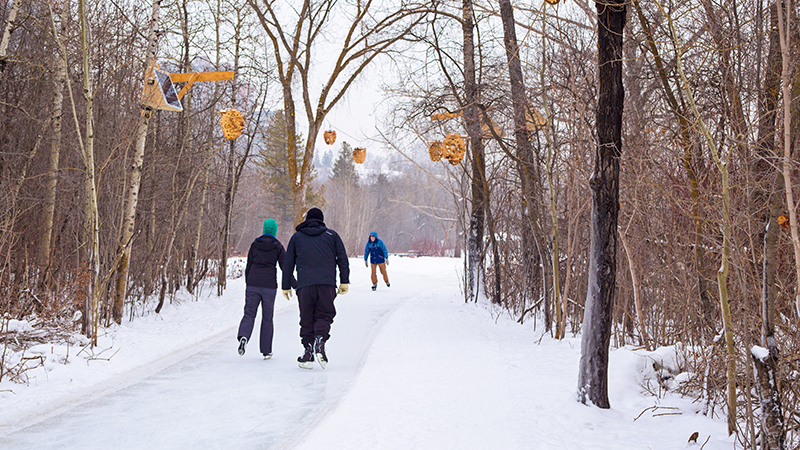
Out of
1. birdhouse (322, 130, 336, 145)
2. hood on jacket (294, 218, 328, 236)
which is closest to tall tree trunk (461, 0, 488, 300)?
hood on jacket (294, 218, 328, 236)

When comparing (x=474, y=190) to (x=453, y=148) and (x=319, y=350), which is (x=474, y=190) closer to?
(x=453, y=148)

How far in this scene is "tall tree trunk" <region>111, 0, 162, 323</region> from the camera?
27.2ft

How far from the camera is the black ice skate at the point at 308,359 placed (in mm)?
6723

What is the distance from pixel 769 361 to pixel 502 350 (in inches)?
181

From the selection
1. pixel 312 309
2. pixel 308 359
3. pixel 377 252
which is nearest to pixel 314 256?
pixel 312 309

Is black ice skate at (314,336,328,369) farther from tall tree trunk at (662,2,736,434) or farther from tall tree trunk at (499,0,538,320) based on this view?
tall tree trunk at (662,2,736,434)

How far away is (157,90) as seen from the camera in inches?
327

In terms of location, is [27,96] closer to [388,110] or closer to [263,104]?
[388,110]

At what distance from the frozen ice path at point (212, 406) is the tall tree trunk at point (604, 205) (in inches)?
95.5

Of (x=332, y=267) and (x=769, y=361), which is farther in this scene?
(x=332, y=267)

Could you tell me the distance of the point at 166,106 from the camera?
27.7 ft

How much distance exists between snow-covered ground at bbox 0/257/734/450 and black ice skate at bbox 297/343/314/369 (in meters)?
0.18

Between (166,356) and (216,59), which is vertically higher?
(216,59)

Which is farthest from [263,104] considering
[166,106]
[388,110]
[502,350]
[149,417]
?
[149,417]
